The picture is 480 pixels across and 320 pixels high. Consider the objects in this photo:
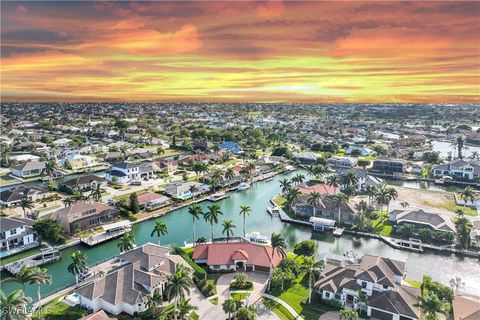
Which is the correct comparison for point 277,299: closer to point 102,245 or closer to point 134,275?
point 134,275

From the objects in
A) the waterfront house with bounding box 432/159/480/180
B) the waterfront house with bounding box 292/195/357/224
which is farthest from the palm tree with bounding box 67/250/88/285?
the waterfront house with bounding box 432/159/480/180

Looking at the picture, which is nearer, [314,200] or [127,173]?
[314,200]

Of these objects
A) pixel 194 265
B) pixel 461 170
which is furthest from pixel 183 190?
pixel 461 170

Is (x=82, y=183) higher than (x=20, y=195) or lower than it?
higher

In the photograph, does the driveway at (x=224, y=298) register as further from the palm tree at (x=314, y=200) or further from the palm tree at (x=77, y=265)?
the palm tree at (x=314, y=200)

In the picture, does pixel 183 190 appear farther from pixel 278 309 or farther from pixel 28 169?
pixel 28 169
